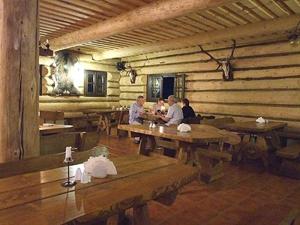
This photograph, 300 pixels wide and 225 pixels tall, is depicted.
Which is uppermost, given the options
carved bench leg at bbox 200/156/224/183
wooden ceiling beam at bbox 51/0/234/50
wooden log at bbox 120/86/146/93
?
wooden ceiling beam at bbox 51/0/234/50

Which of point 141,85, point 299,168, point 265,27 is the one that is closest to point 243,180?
point 299,168

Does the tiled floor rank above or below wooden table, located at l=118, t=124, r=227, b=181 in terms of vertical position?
below

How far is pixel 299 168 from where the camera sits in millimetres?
5316

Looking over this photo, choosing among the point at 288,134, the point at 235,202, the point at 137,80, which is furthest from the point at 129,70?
the point at 235,202

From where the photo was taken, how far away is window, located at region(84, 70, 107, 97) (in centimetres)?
1154

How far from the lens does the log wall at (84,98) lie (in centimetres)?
1026

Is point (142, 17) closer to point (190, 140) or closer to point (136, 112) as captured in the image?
point (190, 140)

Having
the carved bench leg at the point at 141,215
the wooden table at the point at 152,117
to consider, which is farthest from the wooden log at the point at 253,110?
the carved bench leg at the point at 141,215

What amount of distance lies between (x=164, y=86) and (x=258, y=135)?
5.04 metres

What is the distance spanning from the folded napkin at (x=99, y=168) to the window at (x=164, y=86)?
7564 millimetres

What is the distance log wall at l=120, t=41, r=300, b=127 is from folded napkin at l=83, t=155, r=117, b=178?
20.8ft

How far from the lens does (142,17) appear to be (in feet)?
17.5

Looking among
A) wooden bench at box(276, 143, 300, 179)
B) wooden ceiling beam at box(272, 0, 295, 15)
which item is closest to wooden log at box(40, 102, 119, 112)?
wooden bench at box(276, 143, 300, 179)

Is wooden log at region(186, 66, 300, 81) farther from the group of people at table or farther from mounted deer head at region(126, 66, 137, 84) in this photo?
mounted deer head at region(126, 66, 137, 84)
